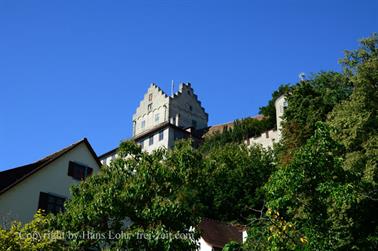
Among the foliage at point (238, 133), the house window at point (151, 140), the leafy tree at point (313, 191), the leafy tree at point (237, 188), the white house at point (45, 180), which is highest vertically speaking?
the house window at point (151, 140)

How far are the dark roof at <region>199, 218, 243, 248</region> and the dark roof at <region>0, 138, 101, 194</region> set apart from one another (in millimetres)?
8640

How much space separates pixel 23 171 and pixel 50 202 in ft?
6.94

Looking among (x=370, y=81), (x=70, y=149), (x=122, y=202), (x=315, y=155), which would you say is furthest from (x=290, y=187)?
(x=370, y=81)

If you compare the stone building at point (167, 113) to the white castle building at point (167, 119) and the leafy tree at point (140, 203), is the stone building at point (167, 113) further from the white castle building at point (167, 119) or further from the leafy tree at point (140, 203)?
the leafy tree at point (140, 203)

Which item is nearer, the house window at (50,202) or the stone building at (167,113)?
the house window at (50,202)

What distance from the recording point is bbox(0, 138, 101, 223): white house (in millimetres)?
22969

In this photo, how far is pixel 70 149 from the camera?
84.5 ft

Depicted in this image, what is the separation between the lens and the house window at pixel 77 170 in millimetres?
25719

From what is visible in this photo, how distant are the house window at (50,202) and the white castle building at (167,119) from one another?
4023 cm

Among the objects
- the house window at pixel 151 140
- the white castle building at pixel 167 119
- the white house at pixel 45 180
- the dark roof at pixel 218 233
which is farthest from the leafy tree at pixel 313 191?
the house window at pixel 151 140

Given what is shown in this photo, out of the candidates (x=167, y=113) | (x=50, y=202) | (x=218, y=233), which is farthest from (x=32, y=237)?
(x=167, y=113)

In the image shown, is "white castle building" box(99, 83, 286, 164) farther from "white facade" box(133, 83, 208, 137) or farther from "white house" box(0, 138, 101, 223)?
"white house" box(0, 138, 101, 223)

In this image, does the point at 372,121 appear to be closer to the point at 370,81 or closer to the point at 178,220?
the point at 370,81

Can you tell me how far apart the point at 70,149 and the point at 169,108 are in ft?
163
